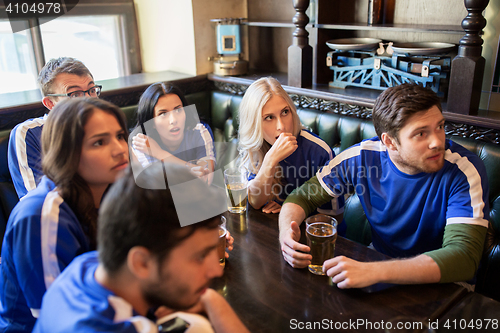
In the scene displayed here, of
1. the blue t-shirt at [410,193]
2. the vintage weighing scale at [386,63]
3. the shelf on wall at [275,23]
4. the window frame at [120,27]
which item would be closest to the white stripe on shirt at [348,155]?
the blue t-shirt at [410,193]

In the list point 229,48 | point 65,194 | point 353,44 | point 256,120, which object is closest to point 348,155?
point 256,120

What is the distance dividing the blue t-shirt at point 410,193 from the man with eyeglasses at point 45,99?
1115 millimetres

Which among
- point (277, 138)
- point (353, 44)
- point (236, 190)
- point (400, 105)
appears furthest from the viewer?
point (353, 44)

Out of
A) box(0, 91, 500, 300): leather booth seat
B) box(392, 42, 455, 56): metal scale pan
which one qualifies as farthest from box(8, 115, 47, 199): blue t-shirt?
box(392, 42, 455, 56): metal scale pan

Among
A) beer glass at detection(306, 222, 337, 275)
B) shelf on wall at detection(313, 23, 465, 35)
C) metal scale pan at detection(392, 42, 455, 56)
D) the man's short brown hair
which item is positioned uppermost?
shelf on wall at detection(313, 23, 465, 35)

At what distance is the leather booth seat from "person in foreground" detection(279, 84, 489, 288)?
0.35 m

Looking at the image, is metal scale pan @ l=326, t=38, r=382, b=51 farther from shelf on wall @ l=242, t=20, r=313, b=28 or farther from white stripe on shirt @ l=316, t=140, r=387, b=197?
white stripe on shirt @ l=316, t=140, r=387, b=197

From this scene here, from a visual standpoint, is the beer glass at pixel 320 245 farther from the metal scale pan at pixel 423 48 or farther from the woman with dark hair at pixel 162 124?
the metal scale pan at pixel 423 48

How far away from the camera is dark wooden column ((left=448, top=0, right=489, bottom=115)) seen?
1.72 meters

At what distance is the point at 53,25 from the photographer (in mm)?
2762

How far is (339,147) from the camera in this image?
222cm

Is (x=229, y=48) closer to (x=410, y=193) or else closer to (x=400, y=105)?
(x=400, y=105)

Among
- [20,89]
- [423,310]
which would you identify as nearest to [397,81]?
[423,310]
